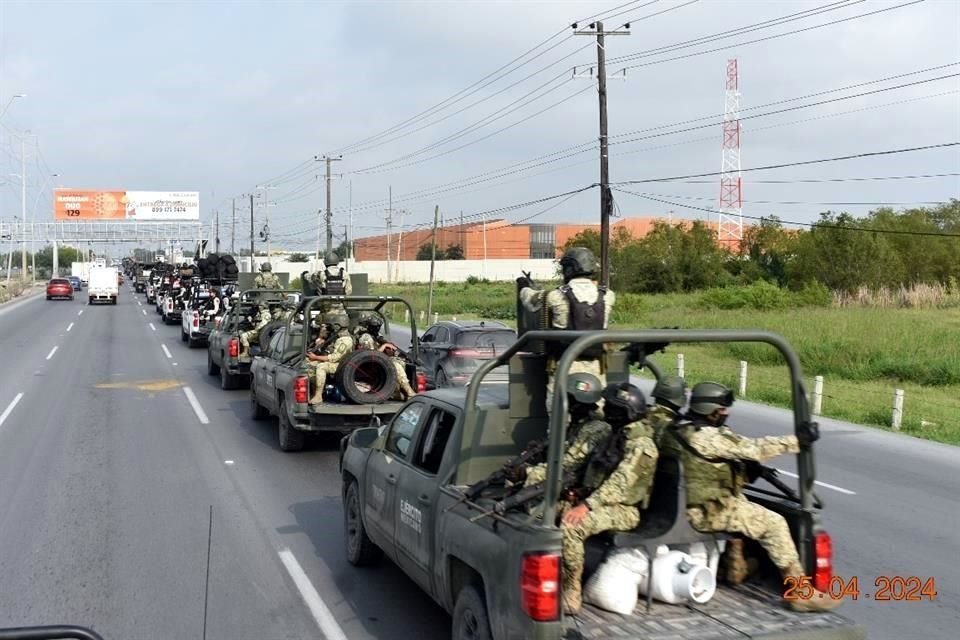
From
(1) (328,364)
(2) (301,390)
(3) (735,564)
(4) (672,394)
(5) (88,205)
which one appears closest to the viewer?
(3) (735,564)

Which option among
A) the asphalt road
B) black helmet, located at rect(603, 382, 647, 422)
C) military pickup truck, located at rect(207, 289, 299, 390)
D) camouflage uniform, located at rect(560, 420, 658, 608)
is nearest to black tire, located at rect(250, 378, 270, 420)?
the asphalt road

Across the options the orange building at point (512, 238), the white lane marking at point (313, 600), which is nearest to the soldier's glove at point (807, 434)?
the white lane marking at point (313, 600)

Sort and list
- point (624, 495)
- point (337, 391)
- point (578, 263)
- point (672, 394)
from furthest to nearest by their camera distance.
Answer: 1. point (337, 391)
2. point (578, 263)
3. point (672, 394)
4. point (624, 495)

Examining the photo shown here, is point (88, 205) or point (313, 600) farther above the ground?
point (88, 205)

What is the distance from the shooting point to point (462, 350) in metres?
19.5

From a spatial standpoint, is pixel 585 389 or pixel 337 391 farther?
pixel 337 391

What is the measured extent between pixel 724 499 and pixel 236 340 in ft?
50.4

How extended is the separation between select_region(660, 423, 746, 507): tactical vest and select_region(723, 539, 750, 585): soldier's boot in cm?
29

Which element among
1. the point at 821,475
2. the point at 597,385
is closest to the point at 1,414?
the point at 821,475

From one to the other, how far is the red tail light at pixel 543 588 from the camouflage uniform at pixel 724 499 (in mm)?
933

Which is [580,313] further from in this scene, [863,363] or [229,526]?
[863,363]

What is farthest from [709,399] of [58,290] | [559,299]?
[58,290]

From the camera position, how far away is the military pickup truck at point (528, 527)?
4.38 meters

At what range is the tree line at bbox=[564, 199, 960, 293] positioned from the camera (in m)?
53.2
